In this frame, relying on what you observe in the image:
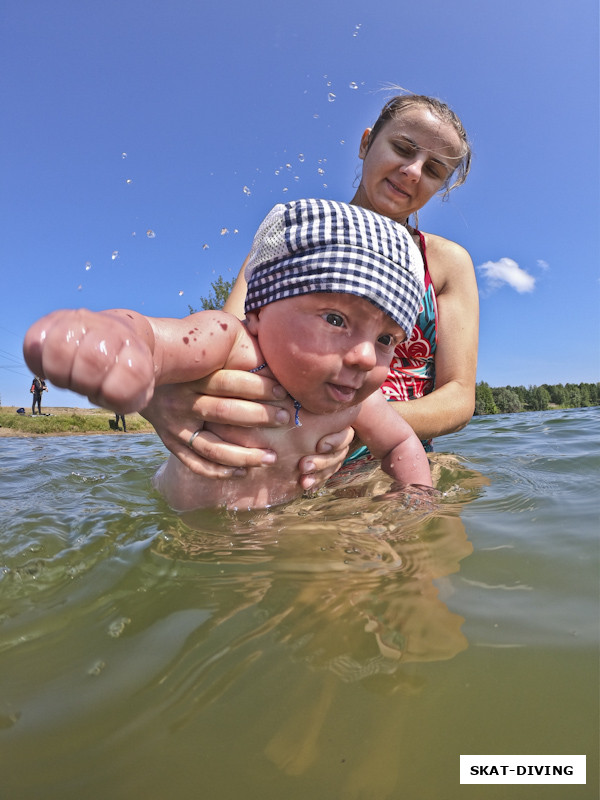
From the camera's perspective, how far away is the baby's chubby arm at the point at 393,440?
2.64 meters

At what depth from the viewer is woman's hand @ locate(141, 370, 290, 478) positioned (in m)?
2.20

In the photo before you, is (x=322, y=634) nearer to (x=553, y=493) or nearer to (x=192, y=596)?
(x=192, y=596)

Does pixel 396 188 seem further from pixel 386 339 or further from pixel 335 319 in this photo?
pixel 335 319

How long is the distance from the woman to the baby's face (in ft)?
0.61

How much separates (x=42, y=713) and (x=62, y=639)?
29 centimetres

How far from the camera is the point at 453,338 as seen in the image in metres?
3.66

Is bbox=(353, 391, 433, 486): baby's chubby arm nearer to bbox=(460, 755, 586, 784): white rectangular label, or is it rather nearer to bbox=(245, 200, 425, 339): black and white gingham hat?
bbox=(245, 200, 425, 339): black and white gingham hat

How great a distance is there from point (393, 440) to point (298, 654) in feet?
5.31

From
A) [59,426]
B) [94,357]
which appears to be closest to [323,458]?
[94,357]

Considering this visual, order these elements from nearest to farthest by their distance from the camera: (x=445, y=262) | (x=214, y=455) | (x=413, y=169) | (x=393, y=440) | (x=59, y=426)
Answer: (x=214, y=455)
(x=393, y=440)
(x=413, y=169)
(x=445, y=262)
(x=59, y=426)

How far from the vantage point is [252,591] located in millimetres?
1506

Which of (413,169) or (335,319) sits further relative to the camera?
(413,169)

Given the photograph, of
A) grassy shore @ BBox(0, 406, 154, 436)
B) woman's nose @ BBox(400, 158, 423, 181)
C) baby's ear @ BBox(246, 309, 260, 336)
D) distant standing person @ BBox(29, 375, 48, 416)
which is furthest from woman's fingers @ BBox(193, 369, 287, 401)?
distant standing person @ BBox(29, 375, 48, 416)

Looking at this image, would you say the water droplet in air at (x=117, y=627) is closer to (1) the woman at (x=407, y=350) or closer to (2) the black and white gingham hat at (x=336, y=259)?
(1) the woman at (x=407, y=350)
